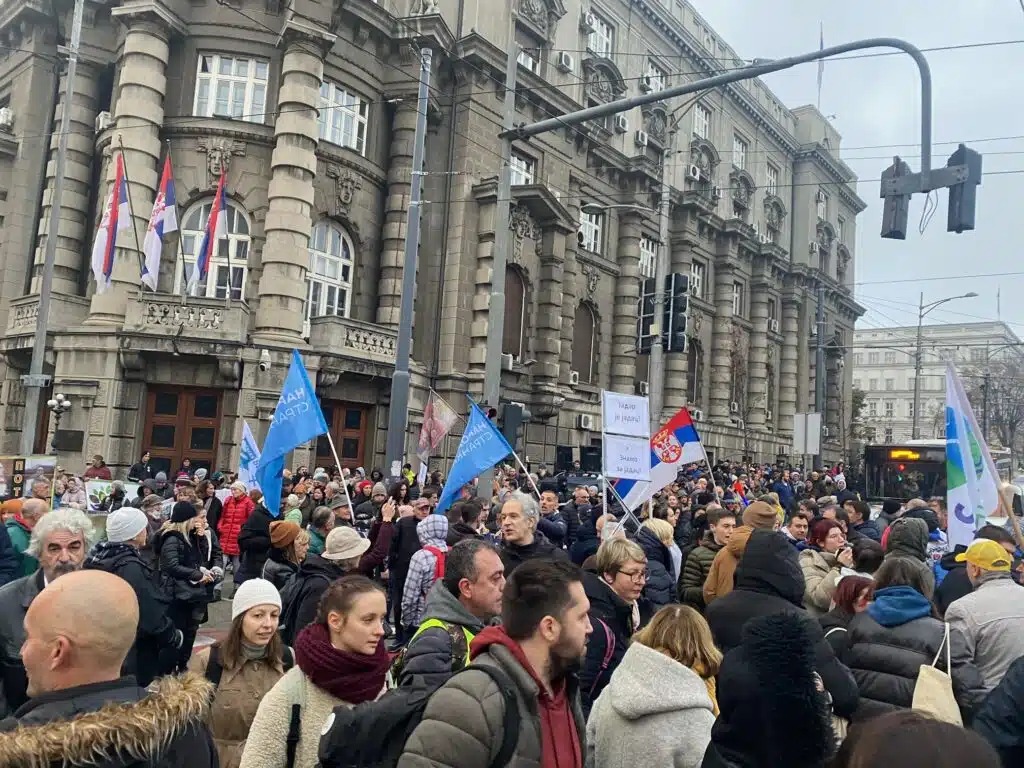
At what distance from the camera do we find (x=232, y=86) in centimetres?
2095

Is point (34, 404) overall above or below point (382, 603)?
A: above

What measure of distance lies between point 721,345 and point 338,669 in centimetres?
3784

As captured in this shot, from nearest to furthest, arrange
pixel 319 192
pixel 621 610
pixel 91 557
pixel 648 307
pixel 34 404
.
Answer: pixel 621 610 < pixel 91 557 < pixel 34 404 < pixel 648 307 < pixel 319 192

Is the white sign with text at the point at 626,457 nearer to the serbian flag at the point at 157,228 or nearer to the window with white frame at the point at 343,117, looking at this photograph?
the serbian flag at the point at 157,228

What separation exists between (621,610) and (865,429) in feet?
218

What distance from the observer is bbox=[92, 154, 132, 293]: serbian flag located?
18.1 metres

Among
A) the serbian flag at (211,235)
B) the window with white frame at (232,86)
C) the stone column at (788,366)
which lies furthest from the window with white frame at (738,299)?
the serbian flag at (211,235)

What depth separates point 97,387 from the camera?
19016mm

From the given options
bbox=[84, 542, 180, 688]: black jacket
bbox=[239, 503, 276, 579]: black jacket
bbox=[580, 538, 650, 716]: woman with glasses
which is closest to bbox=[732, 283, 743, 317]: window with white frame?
bbox=[239, 503, 276, 579]: black jacket

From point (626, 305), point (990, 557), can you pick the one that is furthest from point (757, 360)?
point (990, 557)

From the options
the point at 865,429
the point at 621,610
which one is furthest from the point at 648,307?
the point at 865,429

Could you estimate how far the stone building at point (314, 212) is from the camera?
19469mm

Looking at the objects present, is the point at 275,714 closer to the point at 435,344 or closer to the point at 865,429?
the point at 435,344

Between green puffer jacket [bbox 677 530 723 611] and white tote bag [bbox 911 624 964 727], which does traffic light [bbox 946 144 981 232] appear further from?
white tote bag [bbox 911 624 964 727]
